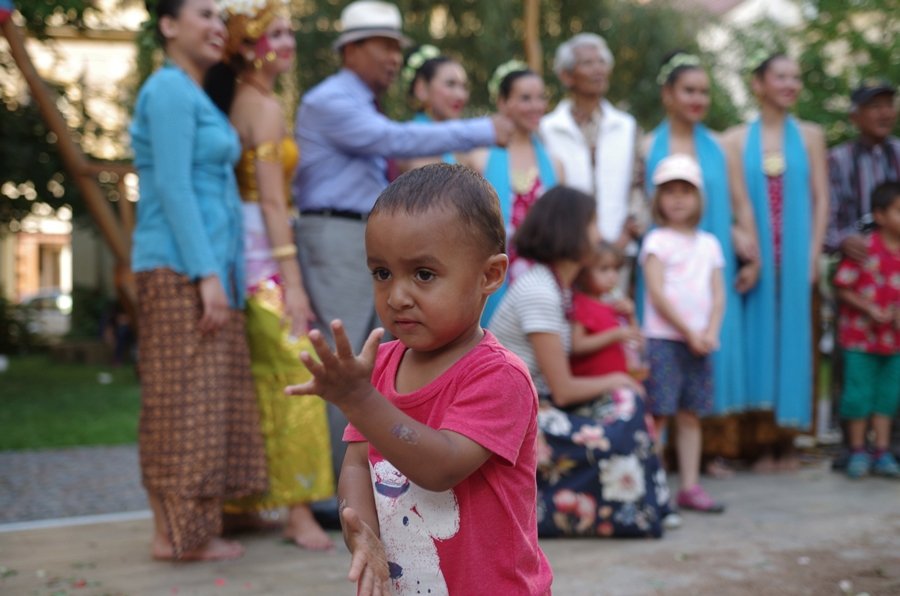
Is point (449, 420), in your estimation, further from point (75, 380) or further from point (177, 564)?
point (75, 380)

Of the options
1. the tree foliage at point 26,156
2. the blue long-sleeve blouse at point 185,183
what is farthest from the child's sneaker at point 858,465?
the tree foliage at point 26,156

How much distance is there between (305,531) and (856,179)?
3.83 m

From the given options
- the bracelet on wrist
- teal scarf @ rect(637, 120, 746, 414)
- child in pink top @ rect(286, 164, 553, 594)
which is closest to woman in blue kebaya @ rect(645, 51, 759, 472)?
teal scarf @ rect(637, 120, 746, 414)

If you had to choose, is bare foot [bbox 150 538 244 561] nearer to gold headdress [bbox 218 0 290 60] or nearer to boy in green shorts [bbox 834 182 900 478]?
gold headdress [bbox 218 0 290 60]

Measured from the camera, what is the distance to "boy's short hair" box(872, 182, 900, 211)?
5.44m

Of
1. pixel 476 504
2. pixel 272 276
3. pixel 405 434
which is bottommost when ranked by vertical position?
pixel 476 504

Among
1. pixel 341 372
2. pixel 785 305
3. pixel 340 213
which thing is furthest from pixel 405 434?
pixel 785 305

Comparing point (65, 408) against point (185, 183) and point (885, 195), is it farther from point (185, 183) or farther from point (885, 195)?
point (885, 195)

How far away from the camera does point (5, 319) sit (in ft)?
67.7

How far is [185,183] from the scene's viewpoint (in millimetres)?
3588

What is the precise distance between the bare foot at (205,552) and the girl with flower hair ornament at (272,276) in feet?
0.97

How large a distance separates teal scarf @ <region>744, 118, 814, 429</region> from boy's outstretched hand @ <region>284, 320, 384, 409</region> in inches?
169

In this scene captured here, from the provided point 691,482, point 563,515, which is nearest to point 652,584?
point 563,515

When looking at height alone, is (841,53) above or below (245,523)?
above
